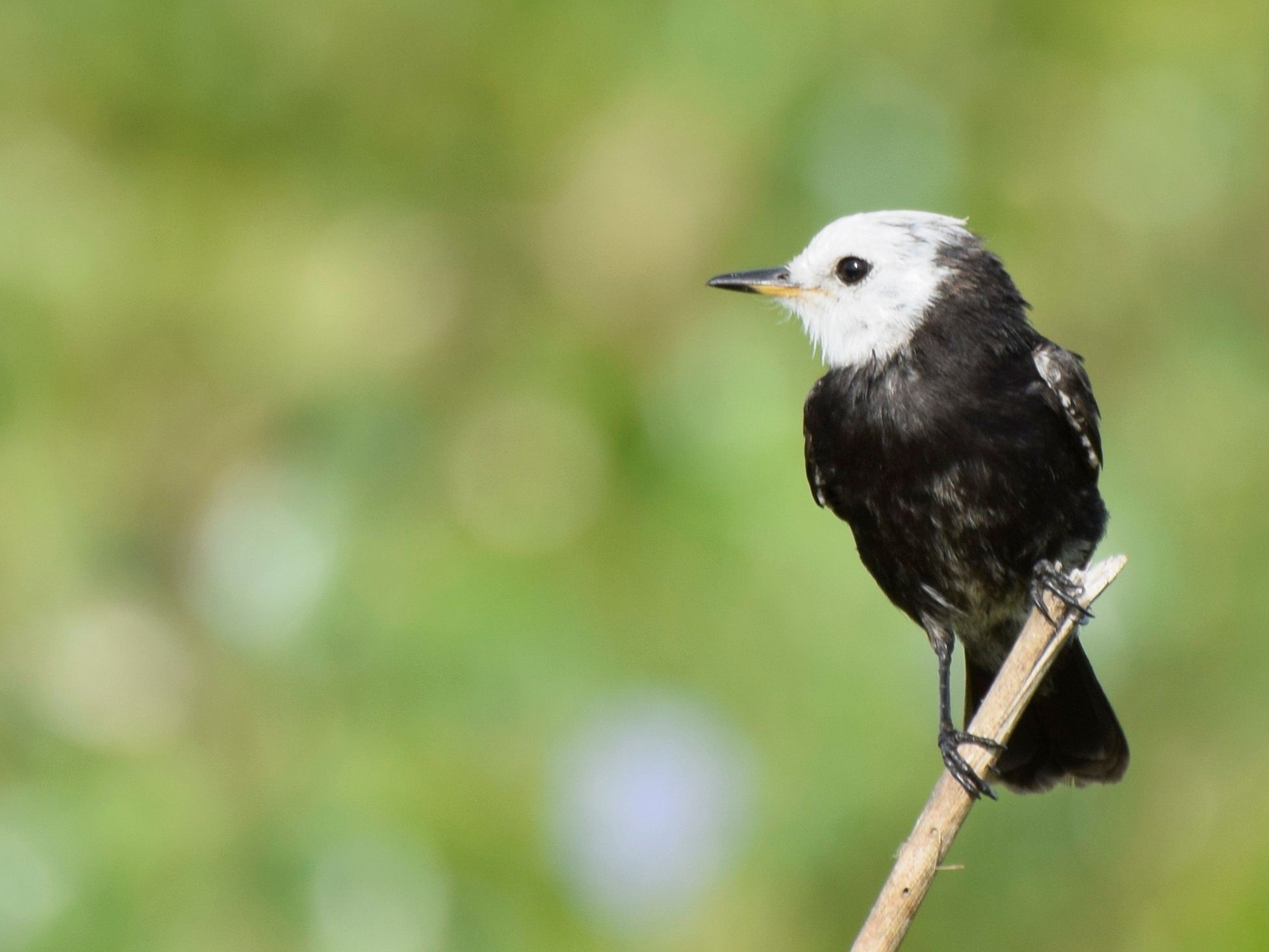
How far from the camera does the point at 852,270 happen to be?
185 inches

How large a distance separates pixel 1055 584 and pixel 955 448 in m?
0.41

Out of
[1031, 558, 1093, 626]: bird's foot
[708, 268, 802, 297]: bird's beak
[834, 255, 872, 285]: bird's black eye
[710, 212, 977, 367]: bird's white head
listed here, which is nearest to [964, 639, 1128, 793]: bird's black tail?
[1031, 558, 1093, 626]: bird's foot

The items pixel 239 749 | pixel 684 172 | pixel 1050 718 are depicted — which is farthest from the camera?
pixel 684 172

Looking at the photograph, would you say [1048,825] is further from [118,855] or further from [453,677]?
[118,855]

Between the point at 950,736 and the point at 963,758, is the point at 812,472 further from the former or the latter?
the point at 963,758

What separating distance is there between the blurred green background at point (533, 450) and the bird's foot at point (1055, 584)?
3.37 ft

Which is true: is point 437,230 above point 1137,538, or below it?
below

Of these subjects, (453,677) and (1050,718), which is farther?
(453,677)

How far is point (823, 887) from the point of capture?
17.4 feet

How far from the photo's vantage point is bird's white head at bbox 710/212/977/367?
178 inches

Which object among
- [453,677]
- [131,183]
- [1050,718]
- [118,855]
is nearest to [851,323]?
[1050,718]

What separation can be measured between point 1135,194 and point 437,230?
8.89 feet

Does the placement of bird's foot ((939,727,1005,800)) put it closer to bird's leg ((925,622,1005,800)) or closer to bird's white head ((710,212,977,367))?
bird's leg ((925,622,1005,800))

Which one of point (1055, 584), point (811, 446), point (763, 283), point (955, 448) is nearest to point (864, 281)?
point (763, 283)
